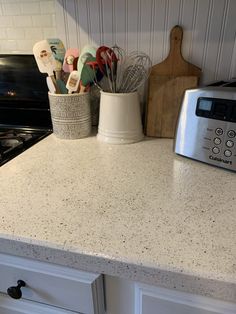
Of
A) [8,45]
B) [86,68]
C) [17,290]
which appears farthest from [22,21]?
[17,290]

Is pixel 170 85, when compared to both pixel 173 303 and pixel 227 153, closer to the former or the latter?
pixel 227 153

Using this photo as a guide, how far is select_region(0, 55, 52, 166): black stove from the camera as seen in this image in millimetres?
1012

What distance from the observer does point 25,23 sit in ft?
3.25

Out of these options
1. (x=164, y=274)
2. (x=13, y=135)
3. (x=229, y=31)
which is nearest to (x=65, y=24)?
(x=13, y=135)

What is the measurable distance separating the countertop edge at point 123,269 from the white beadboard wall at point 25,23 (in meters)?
0.81

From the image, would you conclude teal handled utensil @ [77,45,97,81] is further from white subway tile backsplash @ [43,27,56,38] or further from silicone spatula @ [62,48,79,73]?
white subway tile backsplash @ [43,27,56,38]

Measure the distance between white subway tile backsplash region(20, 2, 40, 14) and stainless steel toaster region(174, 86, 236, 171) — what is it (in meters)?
0.65

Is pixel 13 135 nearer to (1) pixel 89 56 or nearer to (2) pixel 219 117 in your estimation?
(1) pixel 89 56

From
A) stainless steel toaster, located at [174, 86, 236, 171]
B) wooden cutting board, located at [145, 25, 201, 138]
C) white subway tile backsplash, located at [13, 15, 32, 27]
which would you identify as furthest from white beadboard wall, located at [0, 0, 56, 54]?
stainless steel toaster, located at [174, 86, 236, 171]

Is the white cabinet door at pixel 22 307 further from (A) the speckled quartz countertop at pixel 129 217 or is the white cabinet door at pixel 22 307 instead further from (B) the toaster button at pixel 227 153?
(B) the toaster button at pixel 227 153

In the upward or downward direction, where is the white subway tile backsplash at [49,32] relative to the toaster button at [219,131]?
upward

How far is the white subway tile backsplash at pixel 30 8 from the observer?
3.13 feet

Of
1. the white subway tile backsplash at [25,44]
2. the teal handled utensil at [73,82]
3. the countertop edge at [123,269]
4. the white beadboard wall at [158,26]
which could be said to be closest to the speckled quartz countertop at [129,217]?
A: the countertop edge at [123,269]

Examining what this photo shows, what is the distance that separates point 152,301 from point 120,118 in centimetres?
54
